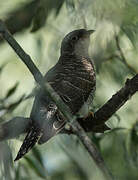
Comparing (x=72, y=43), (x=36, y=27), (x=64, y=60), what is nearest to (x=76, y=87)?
(x=36, y=27)

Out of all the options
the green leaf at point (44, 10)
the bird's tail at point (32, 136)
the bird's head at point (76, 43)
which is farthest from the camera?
the bird's head at point (76, 43)

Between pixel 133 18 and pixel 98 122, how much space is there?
0.86 m

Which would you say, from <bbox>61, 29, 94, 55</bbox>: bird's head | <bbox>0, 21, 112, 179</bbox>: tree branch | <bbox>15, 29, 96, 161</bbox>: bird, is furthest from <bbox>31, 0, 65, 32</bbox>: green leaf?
<bbox>0, 21, 112, 179</bbox>: tree branch

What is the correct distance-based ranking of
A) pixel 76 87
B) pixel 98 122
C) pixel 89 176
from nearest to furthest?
pixel 98 122
pixel 89 176
pixel 76 87

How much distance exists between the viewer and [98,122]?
2967 millimetres

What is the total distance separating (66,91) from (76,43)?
1.24 m

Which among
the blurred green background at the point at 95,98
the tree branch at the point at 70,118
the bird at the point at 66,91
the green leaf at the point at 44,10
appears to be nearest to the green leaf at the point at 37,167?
the blurred green background at the point at 95,98

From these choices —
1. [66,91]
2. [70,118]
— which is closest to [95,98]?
[66,91]

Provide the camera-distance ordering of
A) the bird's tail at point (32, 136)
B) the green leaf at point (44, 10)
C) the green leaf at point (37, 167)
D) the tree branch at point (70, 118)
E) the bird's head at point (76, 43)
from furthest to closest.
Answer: the bird's head at point (76, 43) → the green leaf at point (37, 167) → the green leaf at point (44, 10) → the bird's tail at point (32, 136) → the tree branch at point (70, 118)

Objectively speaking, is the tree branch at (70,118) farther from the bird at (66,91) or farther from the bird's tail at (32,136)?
the bird's tail at (32,136)

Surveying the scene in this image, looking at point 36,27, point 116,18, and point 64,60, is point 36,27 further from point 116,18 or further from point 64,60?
point 116,18

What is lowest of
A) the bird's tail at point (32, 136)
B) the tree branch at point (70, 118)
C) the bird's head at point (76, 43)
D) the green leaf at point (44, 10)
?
the bird's head at point (76, 43)

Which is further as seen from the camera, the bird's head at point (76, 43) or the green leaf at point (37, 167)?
the bird's head at point (76, 43)

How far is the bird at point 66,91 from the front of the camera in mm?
3004
